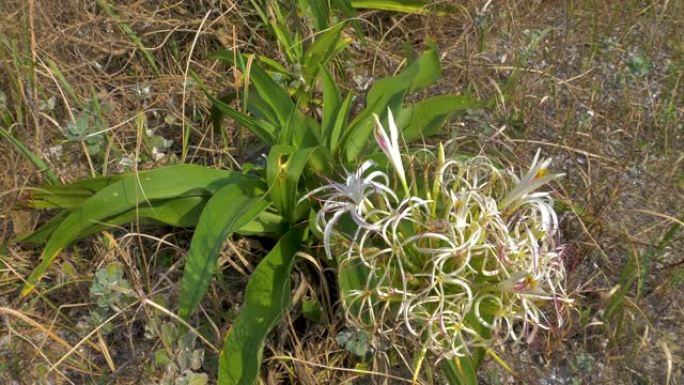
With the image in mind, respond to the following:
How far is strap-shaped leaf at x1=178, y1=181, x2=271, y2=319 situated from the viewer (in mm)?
1282

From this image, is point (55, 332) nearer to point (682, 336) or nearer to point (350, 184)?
point (350, 184)

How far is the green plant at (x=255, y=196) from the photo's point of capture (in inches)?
50.7

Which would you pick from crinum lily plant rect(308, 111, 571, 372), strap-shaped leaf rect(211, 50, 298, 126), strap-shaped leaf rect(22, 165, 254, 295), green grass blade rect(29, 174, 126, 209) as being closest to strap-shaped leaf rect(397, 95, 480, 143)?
strap-shaped leaf rect(211, 50, 298, 126)

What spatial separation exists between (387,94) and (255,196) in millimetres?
394

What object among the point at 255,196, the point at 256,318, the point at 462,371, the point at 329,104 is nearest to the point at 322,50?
the point at 329,104

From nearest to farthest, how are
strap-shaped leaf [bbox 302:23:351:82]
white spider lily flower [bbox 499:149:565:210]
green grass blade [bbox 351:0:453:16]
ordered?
white spider lily flower [bbox 499:149:565:210] < strap-shaped leaf [bbox 302:23:351:82] < green grass blade [bbox 351:0:453:16]

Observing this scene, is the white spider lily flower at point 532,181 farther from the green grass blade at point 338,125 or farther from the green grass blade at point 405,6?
the green grass blade at point 405,6

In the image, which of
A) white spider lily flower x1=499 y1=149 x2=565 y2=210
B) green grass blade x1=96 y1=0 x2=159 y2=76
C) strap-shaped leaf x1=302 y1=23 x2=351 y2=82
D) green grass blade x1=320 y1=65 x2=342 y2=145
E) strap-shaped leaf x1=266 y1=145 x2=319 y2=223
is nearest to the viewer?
white spider lily flower x1=499 y1=149 x2=565 y2=210

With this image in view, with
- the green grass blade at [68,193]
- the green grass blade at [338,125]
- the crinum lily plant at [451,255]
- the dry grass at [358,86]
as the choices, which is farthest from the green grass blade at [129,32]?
the crinum lily plant at [451,255]

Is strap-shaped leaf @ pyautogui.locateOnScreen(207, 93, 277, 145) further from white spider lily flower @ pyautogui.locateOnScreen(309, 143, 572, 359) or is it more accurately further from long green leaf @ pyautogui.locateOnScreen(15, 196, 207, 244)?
white spider lily flower @ pyautogui.locateOnScreen(309, 143, 572, 359)

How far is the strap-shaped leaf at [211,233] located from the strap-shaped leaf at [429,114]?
1.32ft

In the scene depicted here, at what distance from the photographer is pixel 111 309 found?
4.74ft

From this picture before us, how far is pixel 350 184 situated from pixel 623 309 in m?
0.71

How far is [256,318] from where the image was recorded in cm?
128
